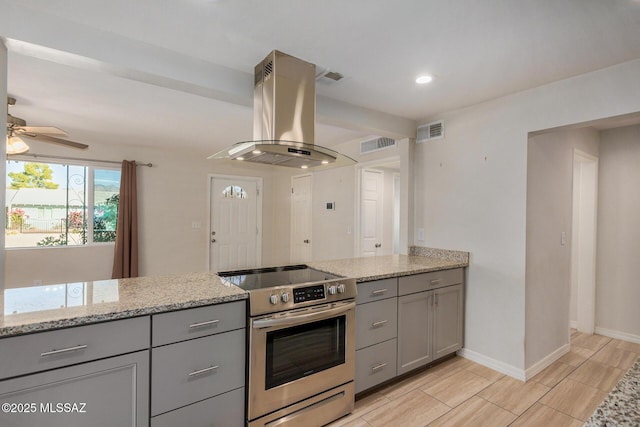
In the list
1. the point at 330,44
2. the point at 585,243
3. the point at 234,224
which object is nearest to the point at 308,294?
the point at 330,44

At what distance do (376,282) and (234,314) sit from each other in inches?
42.0

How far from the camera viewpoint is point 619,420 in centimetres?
66

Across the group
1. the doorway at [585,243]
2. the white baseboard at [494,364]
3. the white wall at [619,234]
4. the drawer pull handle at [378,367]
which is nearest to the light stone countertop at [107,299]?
the drawer pull handle at [378,367]

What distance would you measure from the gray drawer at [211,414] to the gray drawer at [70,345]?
39cm

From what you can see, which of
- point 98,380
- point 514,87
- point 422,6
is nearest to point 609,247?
point 514,87

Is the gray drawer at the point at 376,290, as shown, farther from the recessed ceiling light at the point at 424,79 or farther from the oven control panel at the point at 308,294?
the recessed ceiling light at the point at 424,79

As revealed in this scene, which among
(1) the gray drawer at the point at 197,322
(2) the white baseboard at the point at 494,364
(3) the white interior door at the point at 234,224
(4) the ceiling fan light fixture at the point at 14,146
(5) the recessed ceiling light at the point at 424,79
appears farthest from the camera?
(3) the white interior door at the point at 234,224

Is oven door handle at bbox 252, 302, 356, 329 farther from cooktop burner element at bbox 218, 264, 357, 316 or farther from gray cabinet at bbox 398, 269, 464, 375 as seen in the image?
gray cabinet at bbox 398, 269, 464, 375

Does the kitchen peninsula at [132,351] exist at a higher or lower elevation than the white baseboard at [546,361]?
higher

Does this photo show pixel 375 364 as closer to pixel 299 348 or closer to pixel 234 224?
pixel 299 348

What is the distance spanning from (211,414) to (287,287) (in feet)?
2.46

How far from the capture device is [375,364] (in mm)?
2260

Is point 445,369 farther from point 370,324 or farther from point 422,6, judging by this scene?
point 422,6

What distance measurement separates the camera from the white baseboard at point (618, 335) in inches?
128
